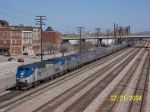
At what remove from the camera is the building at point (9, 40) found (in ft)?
379

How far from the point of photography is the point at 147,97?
35.7m

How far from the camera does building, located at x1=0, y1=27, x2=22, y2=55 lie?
379ft

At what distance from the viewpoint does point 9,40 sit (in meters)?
116

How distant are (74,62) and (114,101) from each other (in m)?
30.0

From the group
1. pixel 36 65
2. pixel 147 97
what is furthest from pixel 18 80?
pixel 147 97

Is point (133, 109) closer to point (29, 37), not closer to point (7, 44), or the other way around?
point (7, 44)
